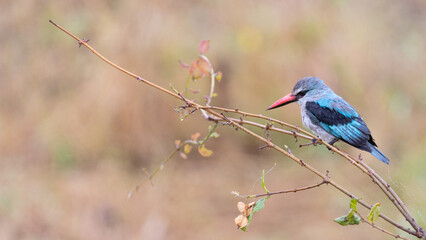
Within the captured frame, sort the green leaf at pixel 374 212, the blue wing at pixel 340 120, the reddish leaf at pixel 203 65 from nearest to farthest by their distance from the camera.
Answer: the green leaf at pixel 374 212 → the reddish leaf at pixel 203 65 → the blue wing at pixel 340 120

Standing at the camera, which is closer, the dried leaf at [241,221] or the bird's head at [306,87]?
the dried leaf at [241,221]

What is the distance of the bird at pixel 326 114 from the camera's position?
2199mm

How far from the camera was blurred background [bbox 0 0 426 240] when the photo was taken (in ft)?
14.7

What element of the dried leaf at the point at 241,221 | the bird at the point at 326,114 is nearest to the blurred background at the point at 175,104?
the bird at the point at 326,114

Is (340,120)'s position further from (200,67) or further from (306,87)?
(200,67)

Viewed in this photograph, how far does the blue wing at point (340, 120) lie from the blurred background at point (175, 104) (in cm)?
205

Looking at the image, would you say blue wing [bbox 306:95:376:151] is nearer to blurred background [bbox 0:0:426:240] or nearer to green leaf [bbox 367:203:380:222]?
green leaf [bbox 367:203:380:222]

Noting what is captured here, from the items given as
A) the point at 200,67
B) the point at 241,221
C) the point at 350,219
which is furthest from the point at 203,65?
the point at 350,219

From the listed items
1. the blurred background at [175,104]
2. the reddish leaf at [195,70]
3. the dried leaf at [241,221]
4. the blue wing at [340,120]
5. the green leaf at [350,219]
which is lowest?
the green leaf at [350,219]

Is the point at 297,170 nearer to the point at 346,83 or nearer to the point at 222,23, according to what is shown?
the point at 346,83

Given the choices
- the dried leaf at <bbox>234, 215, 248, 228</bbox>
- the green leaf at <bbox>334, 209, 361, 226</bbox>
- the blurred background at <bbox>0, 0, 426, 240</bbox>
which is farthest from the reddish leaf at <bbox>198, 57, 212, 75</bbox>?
the blurred background at <bbox>0, 0, 426, 240</bbox>

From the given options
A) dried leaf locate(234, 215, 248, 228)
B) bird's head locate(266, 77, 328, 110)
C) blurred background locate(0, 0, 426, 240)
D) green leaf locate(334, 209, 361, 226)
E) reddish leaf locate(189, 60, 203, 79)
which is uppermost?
blurred background locate(0, 0, 426, 240)

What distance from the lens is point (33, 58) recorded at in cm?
513

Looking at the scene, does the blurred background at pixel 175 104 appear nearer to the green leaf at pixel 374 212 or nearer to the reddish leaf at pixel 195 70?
the reddish leaf at pixel 195 70
